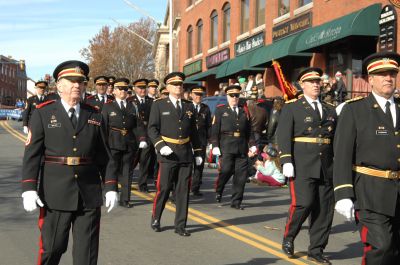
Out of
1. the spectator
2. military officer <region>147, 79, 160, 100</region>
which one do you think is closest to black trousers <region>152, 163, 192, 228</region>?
military officer <region>147, 79, 160, 100</region>

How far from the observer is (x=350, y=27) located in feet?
58.9

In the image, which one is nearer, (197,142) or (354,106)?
(354,106)

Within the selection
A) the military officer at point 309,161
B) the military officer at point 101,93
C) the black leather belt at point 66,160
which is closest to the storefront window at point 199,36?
the military officer at point 101,93

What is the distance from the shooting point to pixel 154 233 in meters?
8.22

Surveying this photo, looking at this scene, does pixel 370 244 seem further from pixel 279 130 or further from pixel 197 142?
pixel 197 142

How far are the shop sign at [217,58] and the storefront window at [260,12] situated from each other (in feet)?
14.3

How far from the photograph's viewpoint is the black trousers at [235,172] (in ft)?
34.2

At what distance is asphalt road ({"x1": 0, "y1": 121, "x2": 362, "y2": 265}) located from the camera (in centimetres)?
688

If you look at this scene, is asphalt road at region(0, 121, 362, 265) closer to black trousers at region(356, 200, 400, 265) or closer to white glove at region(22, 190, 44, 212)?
white glove at region(22, 190, 44, 212)

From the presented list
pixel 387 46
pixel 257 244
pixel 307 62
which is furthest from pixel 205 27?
pixel 257 244

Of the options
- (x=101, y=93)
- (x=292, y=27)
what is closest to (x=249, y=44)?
(x=292, y=27)

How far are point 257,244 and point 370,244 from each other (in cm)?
311

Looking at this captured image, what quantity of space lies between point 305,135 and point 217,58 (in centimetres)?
2901

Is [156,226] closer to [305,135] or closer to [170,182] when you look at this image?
[170,182]
